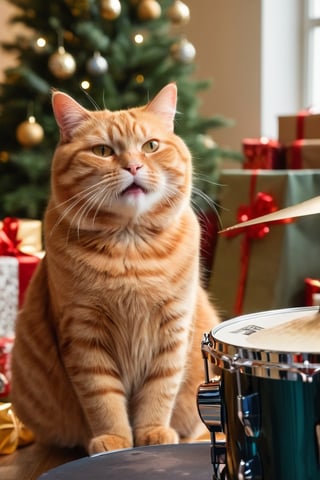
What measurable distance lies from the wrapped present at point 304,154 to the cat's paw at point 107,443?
134 centimetres

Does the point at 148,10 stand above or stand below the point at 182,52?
above

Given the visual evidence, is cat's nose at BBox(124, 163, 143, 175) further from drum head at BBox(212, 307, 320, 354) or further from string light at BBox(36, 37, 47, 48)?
string light at BBox(36, 37, 47, 48)

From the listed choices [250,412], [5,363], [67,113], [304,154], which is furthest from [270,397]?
[304,154]

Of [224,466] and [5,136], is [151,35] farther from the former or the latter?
[224,466]

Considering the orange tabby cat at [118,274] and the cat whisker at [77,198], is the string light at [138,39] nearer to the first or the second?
the orange tabby cat at [118,274]

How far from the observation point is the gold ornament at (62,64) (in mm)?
2469

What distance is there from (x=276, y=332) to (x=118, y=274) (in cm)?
46

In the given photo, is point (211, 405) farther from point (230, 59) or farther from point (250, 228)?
point (230, 59)

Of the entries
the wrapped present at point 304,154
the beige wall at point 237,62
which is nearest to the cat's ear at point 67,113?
the wrapped present at point 304,154

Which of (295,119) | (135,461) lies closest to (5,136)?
(295,119)

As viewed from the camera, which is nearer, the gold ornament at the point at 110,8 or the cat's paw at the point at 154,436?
the cat's paw at the point at 154,436

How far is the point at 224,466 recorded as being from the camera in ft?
2.94

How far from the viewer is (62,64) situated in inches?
97.1

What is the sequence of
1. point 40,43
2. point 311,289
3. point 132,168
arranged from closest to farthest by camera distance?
1. point 132,168
2. point 311,289
3. point 40,43
